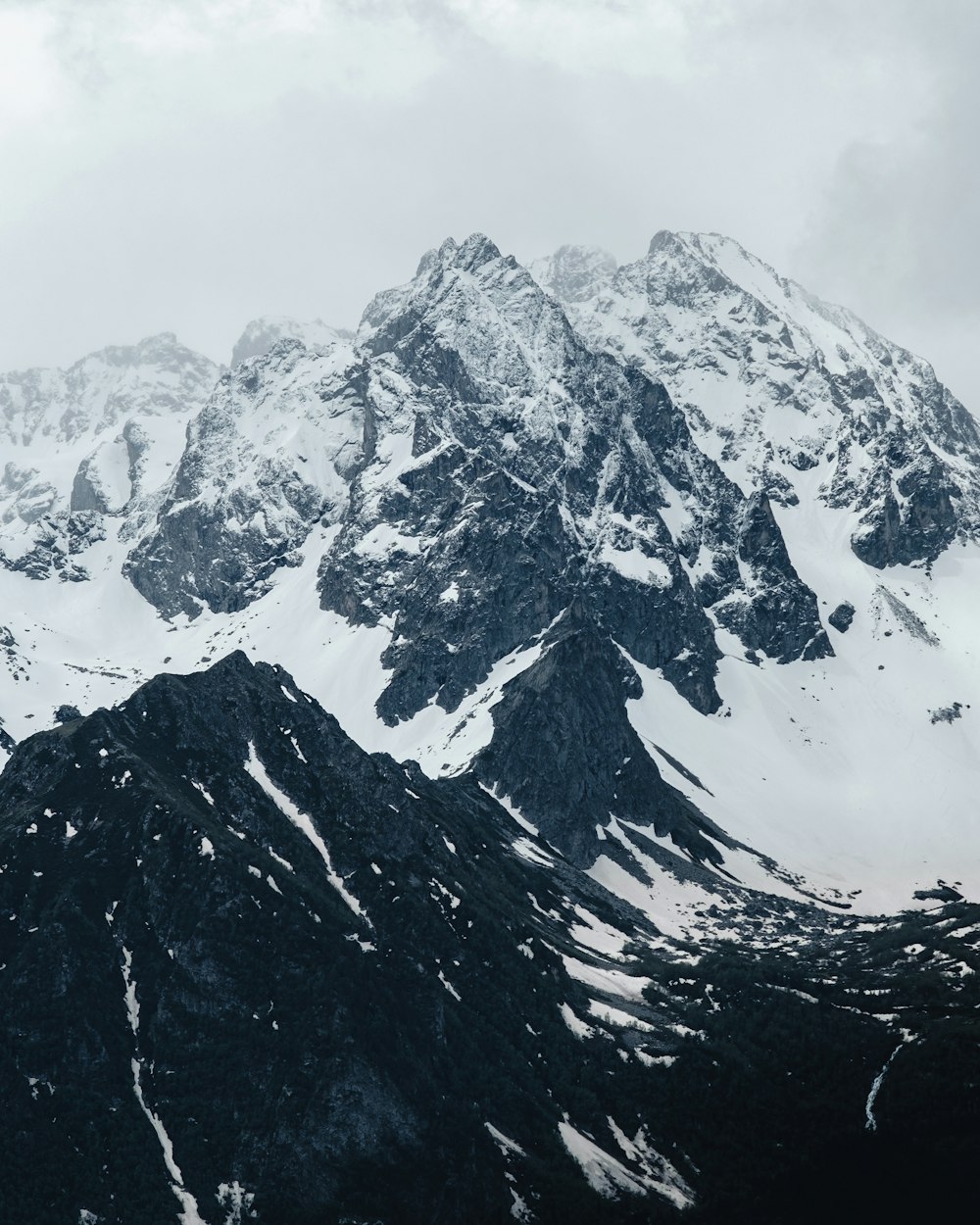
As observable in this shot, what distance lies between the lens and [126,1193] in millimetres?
192250

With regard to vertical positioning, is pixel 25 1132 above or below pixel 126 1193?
above

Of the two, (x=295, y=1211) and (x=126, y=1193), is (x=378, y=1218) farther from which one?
(x=126, y=1193)

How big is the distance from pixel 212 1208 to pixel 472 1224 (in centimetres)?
3282

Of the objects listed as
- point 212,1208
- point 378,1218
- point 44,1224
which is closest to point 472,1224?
point 378,1218

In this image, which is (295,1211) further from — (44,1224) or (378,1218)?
(44,1224)

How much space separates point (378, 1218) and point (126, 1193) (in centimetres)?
3153

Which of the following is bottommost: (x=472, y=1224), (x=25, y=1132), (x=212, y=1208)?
(x=472, y=1224)

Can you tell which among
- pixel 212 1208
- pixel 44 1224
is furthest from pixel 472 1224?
pixel 44 1224

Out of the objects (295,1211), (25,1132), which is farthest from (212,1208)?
(25,1132)

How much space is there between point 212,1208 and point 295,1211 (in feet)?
34.0

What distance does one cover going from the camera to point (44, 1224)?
187 metres

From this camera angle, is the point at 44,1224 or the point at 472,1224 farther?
the point at 472,1224

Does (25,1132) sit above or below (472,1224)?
above

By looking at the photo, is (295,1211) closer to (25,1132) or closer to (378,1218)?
(378,1218)
